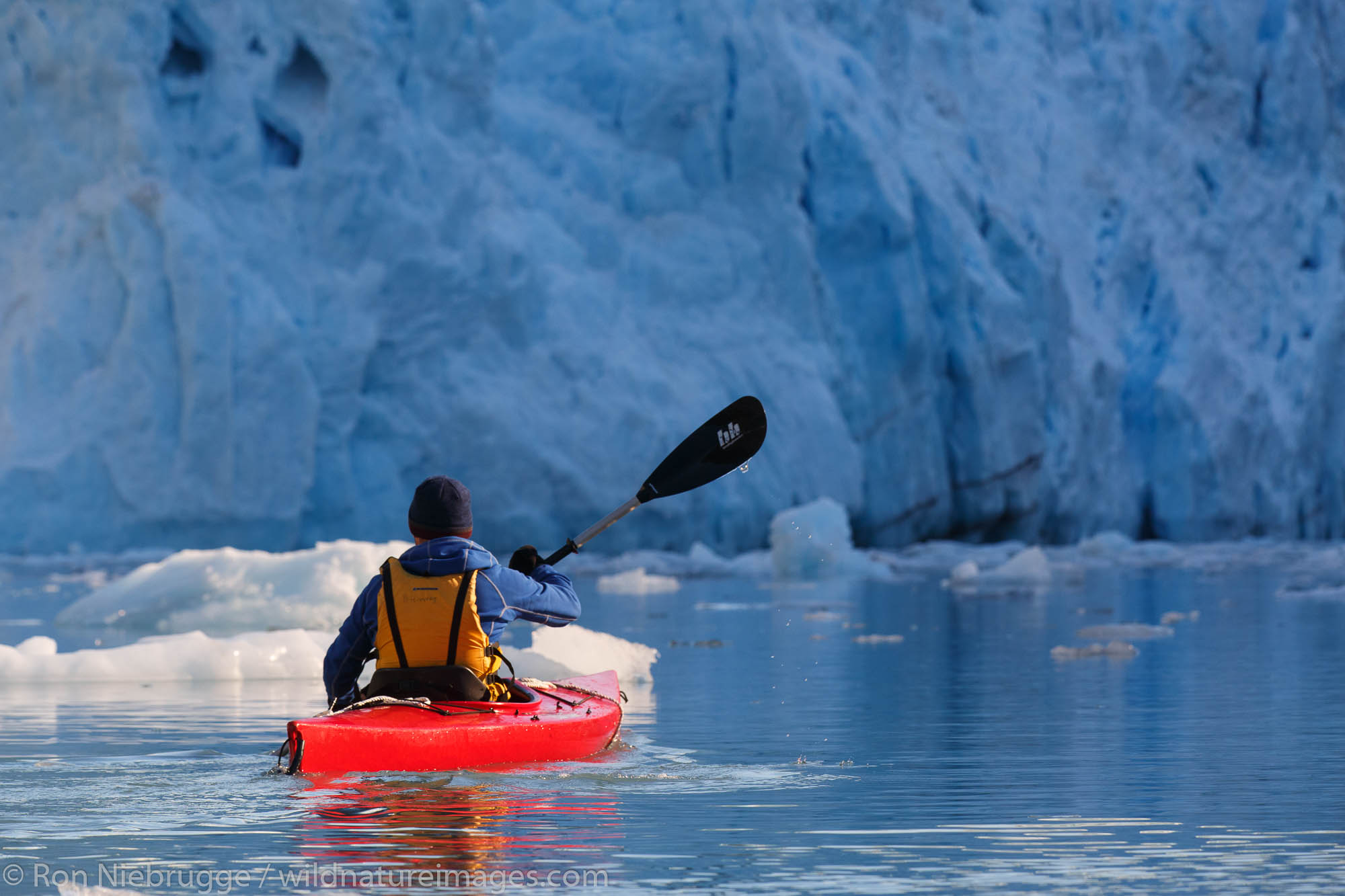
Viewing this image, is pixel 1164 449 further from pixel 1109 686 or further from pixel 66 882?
pixel 66 882

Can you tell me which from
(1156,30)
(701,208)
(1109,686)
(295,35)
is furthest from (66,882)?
(1156,30)

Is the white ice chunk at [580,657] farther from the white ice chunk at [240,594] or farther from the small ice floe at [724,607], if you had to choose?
the small ice floe at [724,607]

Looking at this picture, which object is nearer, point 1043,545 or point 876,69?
point 876,69

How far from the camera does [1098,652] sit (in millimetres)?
7859

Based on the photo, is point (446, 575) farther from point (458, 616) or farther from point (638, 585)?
point (638, 585)

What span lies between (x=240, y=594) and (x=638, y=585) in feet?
14.8

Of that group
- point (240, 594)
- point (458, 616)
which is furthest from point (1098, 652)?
point (458, 616)

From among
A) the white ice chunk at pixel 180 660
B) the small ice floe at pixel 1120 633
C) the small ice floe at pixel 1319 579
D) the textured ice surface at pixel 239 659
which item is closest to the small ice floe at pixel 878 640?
the small ice floe at pixel 1120 633

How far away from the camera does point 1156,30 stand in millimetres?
25484

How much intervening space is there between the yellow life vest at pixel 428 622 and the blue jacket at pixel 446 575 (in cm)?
3

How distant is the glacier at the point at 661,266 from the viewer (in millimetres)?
14758

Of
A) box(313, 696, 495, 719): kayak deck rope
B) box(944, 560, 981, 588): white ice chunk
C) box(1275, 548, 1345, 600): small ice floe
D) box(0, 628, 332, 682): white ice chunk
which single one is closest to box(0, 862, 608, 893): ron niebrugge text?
box(313, 696, 495, 719): kayak deck rope

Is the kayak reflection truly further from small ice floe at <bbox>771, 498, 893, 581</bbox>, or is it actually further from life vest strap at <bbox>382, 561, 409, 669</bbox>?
small ice floe at <bbox>771, 498, 893, 581</bbox>

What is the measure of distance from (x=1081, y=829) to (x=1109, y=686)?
3211mm
